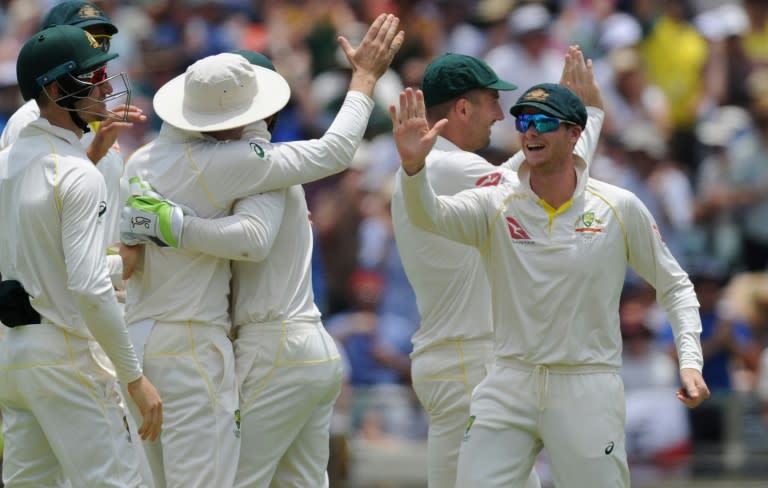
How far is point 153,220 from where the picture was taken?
6449 mm

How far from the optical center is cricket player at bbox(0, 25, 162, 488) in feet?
19.8

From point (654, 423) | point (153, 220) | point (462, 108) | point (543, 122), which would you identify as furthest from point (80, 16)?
point (654, 423)

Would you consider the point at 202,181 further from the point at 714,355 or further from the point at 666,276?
the point at 714,355

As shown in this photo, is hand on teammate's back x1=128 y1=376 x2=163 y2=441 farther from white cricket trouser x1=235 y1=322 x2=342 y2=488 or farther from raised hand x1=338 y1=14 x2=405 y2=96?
raised hand x1=338 y1=14 x2=405 y2=96

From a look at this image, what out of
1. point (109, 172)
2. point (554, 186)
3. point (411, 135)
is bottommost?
point (109, 172)

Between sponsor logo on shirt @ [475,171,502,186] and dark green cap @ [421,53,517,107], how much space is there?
532mm

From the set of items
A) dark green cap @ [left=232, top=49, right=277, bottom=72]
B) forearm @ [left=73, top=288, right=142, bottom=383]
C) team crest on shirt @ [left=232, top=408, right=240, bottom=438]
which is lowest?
team crest on shirt @ [left=232, top=408, right=240, bottom=438]

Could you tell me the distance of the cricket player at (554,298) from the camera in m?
6.40

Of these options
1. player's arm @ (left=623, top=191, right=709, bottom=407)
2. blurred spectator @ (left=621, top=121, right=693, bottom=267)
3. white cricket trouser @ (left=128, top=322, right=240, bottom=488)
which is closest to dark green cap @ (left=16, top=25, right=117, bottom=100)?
white cricket trouser @ (left=128, top=322, right=240, bottom=488)

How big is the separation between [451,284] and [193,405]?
138cm

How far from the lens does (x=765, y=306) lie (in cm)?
1287

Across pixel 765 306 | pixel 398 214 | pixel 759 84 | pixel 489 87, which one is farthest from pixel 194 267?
pixel 759 84

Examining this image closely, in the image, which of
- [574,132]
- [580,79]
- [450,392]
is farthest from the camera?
[580,79]

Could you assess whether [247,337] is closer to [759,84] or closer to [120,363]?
[120,363]
